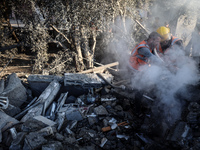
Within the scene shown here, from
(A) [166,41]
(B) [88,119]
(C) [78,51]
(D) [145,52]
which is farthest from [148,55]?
(C) [78,51]

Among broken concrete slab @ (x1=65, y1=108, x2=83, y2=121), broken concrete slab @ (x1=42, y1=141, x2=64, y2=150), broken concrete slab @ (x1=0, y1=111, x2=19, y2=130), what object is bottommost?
broken concrete slab @ (x1=65, y1=108, x2=83, y2=121)

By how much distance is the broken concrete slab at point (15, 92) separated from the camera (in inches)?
158

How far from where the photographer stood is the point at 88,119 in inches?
140

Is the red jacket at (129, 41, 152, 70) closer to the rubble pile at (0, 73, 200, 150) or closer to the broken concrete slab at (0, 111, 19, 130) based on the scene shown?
the rubble pile at (0, 73, 200, 150)

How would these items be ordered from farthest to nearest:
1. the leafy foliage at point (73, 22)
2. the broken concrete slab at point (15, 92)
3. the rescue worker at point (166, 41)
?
the leafy foliage at point (73, 22)
the rescue worker at point (166, 41)
the broken concrete slab at point (15, 92)

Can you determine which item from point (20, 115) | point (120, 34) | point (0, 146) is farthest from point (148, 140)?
point (120, 34)

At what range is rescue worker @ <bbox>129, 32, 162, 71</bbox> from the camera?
148 inches

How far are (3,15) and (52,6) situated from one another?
6.73 meters

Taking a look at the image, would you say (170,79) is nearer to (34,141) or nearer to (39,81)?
(34,141)

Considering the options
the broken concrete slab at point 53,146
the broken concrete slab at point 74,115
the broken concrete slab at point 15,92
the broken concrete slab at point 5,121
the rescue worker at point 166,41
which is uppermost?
the rescue worker at point 166,41

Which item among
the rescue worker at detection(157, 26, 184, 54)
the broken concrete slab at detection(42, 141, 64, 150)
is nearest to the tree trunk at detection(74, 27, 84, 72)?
the rescue worker at detection(157, 26, 184, 54)

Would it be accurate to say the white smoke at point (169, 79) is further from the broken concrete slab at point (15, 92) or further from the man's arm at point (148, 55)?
the broken concrete slab at point (15, 92)

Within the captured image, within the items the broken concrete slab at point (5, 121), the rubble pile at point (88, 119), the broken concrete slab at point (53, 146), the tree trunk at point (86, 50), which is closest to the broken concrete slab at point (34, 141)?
the rubble pile at point (88, 119)

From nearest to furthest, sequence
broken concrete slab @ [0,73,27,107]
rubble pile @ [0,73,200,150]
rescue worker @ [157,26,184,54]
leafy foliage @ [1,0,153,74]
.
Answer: rubble pile @ [0,73,200,150], broken concrete slab @ [0,73,27,107], rescue worker @ [157,26,184,54], leafy foliage @ [1,0,153,74]
